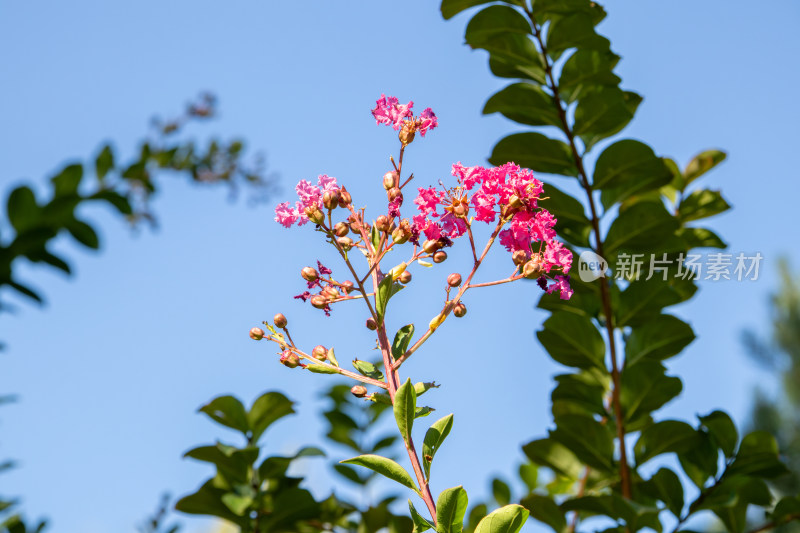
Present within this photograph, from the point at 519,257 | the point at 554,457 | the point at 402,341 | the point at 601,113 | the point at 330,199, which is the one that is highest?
the point at 601,113

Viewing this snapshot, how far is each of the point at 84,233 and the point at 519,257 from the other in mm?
578

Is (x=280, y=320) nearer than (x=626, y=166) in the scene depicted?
Yes

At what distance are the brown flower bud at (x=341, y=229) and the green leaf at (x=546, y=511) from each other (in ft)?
2.28

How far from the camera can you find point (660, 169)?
1.52 metres

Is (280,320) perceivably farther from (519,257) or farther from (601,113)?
(601,113)

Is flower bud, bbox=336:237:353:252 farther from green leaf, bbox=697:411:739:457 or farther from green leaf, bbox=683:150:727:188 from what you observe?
green leaf, bbox=683:150:727:188

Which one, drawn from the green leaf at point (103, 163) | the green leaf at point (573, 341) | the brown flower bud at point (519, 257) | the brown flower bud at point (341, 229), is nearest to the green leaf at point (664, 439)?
the green leaf at point (573, 341)

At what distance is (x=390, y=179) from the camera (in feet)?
3.36

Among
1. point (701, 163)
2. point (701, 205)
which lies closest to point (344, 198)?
point (701, 205)

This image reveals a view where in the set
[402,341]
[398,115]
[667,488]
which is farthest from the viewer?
[667,488]

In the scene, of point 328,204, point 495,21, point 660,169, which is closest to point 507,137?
point 495,21

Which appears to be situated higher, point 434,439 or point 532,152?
point 532,152

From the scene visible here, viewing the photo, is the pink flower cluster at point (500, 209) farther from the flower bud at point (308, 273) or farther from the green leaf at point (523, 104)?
the green leaf at point (523, 104)

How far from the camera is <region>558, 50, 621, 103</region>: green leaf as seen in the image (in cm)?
147
